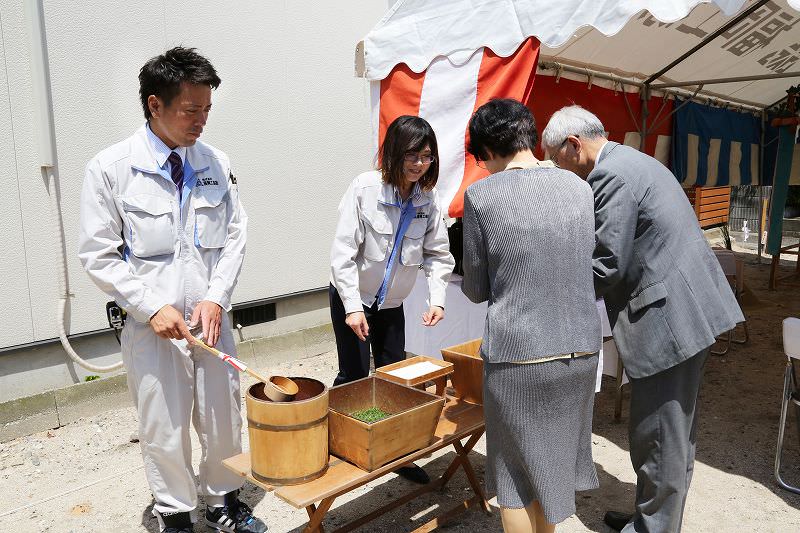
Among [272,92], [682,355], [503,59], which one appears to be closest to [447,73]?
[503,59]

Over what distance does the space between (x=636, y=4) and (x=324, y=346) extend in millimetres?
3672

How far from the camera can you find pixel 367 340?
2783 mm

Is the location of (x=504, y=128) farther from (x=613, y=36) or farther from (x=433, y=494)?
(x=613, y=36)

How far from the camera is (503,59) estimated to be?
3246mm

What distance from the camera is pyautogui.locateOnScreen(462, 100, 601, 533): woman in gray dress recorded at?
5.62ft

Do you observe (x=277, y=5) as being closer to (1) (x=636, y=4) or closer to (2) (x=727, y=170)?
(1) (x=636, y=4)

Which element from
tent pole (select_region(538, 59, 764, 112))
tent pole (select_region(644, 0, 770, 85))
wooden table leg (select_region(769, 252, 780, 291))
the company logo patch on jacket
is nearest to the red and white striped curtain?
tent pole (select_region(538, 59, 764, 112))

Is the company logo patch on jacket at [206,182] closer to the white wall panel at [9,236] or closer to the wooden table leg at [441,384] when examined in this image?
the wooden table leg at [441,384]

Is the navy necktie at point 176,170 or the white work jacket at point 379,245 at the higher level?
the navy necktie at point 176,170

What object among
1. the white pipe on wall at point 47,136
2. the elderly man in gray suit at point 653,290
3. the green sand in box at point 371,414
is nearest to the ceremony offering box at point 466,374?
the green sand in box at point 371,414

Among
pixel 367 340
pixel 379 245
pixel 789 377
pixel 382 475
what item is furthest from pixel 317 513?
pixel 789 377

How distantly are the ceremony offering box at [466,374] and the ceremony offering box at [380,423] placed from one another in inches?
15.6

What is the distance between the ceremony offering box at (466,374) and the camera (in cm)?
242

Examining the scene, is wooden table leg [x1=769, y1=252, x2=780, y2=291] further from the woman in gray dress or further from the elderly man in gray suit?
the woman in gray dress
